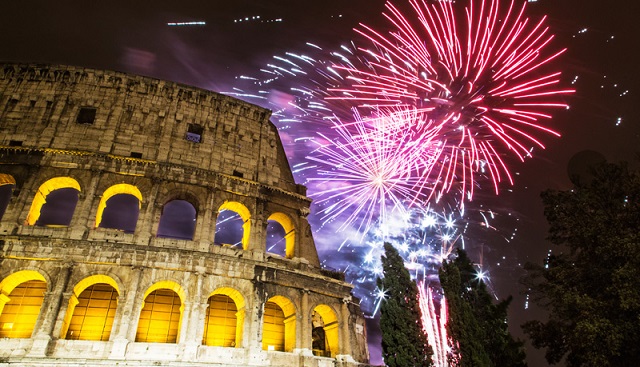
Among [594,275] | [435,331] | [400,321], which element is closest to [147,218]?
[400,321]

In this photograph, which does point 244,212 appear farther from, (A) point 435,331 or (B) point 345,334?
(A) point 435,331

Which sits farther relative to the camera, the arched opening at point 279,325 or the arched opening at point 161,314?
the arched opening at point 279,325

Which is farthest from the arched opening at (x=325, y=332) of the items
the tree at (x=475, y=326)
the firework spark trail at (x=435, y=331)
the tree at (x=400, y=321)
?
the firework spark trail at (x=435, y=331)

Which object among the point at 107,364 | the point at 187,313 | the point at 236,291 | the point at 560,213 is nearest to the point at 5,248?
the point at 107,364

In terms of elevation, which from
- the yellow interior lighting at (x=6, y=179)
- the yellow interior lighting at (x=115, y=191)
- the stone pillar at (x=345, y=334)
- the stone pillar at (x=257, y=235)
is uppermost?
the yellow interior lighting at (x=6, y=179)

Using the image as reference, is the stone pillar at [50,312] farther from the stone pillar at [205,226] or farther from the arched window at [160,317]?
the stone pillar at [205,226]

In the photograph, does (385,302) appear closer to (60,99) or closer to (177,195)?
(177,195)
